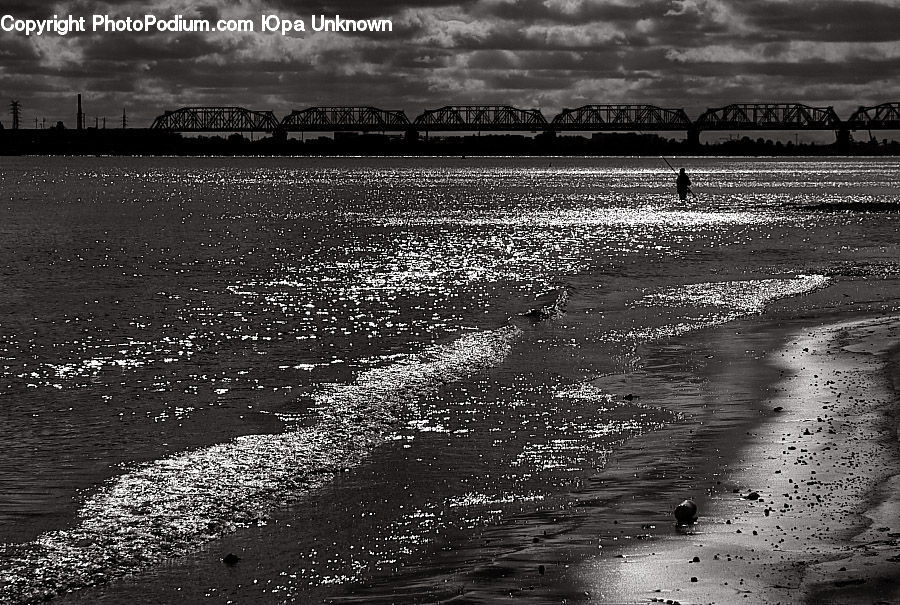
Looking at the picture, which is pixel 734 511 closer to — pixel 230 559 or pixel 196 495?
pixel 230 559

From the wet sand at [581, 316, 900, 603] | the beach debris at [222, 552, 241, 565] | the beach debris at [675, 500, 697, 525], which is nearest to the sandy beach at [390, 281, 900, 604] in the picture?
the wet sand at [581, 316, 900, 603]

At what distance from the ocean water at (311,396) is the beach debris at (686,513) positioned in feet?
6.36

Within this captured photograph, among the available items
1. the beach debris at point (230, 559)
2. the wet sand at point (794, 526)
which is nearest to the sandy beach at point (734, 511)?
the wet sand at point (794, 526)

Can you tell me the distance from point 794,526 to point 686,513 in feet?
3.77

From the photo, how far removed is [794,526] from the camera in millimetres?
11930

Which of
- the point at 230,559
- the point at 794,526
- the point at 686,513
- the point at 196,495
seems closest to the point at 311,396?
the point at 196,495

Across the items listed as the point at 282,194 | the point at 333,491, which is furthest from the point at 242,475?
the point at 282,194

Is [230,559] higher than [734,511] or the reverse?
A: the reverse

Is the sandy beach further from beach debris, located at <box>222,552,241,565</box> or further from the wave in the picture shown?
the wave

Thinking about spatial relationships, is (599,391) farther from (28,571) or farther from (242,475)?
(28,571)

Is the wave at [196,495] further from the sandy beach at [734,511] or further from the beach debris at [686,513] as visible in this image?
the beach debris at [686,513]

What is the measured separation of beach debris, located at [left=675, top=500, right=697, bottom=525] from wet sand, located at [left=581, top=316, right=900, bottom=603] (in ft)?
0.47

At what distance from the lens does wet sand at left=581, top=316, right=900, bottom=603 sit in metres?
10.1

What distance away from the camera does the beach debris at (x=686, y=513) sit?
40.4 feet
